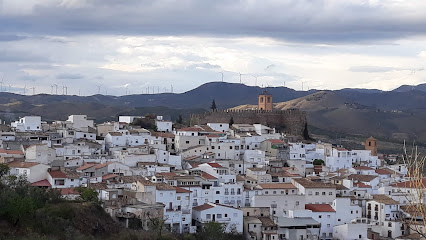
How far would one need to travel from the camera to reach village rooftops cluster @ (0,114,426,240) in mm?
30906

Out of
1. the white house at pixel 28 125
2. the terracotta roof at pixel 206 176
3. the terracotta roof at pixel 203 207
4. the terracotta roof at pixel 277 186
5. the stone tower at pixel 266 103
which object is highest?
the stone tower at pixel 266 103

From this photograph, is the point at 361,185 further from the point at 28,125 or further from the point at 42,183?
the point at 28,125

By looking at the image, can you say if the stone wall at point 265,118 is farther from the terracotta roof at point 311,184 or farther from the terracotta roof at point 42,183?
the terracotta roof at point 42,183

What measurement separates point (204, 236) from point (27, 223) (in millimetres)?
7766

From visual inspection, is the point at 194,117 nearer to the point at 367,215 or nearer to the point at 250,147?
the point at 250,147

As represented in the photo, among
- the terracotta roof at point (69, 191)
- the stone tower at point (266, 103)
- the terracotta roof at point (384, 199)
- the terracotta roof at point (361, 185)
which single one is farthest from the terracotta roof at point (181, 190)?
the stone tower at point (266, 103)

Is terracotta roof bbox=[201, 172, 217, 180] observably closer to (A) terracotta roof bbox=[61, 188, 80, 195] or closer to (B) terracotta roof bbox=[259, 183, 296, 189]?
(B) terracotta roof bbox=[259, 183, 296, 189]

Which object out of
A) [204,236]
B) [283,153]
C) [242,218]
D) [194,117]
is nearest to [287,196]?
[242,218]

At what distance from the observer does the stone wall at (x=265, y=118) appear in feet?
181

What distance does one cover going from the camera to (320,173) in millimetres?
40625

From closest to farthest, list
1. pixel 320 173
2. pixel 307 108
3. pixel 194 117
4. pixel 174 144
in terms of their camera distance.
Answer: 1. pixel 320 173
2. pixel 174 144
3. pixel 194 117
4. pixel 307 108

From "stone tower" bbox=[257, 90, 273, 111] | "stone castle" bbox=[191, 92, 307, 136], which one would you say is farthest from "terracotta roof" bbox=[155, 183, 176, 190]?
"stone tower" bbox=[257, 90, 273, 111]

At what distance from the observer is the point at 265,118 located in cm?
5575

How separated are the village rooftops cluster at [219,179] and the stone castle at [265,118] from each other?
9013 mm
